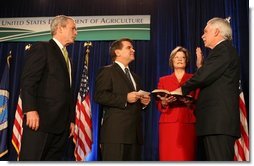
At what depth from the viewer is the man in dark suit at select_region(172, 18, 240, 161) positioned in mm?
2744

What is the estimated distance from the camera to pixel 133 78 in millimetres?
3422

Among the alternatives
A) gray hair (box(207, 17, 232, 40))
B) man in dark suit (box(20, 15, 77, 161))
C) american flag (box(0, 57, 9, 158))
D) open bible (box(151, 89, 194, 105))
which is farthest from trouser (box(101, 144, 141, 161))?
american flag (box(0, 57, 9, 158))

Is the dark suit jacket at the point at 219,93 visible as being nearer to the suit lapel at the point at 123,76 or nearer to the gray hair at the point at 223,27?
the gray hair at the point at 223,27

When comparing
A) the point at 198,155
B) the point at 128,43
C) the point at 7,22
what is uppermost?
the point at 7,22

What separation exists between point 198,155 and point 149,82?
144 centimetres

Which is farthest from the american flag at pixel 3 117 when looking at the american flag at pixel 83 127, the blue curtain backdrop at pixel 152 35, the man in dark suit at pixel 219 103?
the man in dark suit at pixel 219 103

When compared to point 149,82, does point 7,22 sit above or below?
above

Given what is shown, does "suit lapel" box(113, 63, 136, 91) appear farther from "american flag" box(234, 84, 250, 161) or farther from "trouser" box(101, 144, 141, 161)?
"american flag" box(234, 84, 250, 161)

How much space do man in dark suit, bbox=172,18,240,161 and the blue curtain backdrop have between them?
1920 mm

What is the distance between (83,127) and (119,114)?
1481 mm

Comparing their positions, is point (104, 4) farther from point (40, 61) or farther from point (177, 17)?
point (40, 61)

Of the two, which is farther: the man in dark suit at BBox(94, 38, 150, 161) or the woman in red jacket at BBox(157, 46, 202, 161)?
the woman in red jacket at BBox(157, 46, 202, 161)

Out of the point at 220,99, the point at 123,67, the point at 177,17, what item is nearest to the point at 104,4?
the point at 177,17

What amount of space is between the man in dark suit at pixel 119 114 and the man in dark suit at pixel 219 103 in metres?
0.55
